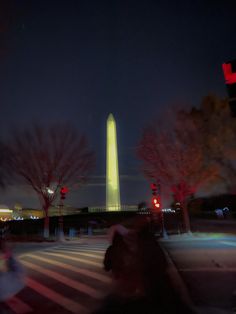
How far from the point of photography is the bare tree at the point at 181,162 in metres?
30.4

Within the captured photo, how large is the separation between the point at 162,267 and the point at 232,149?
23664mm

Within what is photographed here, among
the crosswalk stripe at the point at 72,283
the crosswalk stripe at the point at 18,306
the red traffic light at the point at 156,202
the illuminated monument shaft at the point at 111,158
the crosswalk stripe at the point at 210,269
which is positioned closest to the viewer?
the crosswalk stripe at the point at 18,306

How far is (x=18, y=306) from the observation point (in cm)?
766

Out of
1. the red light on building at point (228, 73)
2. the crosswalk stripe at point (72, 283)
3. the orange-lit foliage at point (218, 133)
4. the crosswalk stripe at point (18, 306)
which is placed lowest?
Answer: the crosswalk stripe at point (18, 306)

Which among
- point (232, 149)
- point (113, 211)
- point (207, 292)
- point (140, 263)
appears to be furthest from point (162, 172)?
point (140, 263)

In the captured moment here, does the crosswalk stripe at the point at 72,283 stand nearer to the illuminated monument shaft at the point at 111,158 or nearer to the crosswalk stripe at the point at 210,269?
the crosswalk stripe at the point at 210,269

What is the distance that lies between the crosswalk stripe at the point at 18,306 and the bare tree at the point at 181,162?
22.5 metres

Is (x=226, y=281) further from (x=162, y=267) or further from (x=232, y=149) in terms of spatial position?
(x=232, y=149)

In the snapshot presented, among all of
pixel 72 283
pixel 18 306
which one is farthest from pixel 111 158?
pixel 18 306

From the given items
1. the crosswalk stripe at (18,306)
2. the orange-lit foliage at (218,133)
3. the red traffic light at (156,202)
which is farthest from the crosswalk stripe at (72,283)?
the orange-lit foliage at (218,133)

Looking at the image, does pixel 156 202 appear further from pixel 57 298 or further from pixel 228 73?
pixel 228 73

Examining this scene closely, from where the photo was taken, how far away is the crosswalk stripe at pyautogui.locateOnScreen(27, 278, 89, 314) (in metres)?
7.25

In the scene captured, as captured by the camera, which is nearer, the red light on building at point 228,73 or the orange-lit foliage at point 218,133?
the red light on building at point 228,73

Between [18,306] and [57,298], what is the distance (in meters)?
0.97
